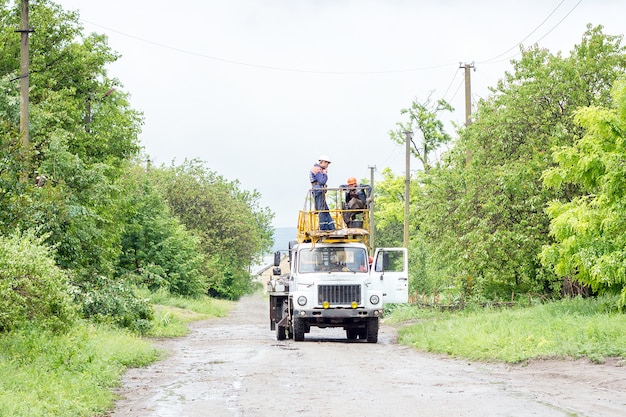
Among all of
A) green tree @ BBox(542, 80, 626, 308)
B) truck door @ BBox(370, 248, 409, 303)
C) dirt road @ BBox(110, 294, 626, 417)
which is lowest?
dirt road @ BBox(110, 294, 626, 417)

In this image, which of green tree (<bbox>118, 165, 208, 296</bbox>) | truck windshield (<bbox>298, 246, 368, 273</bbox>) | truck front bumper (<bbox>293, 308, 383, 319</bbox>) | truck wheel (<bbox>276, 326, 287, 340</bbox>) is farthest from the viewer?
green tree (<bbox>118, 165, 208, 296</bbox>)

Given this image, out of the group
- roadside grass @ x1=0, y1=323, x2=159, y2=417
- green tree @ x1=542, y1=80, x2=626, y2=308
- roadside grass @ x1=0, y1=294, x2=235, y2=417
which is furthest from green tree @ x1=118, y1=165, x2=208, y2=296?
green tree @ x1=542, y1=80, x2=626, y2=308

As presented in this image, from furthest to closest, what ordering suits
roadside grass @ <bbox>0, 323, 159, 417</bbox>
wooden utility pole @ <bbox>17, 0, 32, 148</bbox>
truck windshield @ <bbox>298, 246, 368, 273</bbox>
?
truck windshield @ <bbox>298, 246, 368, 273</bbox> < wooden utility pole @ <bbox>17, 0, 32, 148</bbox> < roadside grass @ <bbox>0, 323, 159, 417</bbox>

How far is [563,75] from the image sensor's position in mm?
28312

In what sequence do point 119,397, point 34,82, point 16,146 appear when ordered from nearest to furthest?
point 119,397, point 16,146, point 34,82

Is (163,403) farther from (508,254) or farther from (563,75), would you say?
(563,75)

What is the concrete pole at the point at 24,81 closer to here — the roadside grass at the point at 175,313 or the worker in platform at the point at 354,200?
the roadside grass at the point at 175,313

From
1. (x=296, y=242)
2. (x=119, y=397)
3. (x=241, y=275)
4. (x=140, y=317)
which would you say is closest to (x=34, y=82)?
(x=140, y=317)

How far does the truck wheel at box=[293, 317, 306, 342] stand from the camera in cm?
2492

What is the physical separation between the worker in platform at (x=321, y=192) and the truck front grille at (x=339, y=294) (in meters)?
1.85

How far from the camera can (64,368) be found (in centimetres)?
1425

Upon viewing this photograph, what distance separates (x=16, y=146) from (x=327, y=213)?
388 inches

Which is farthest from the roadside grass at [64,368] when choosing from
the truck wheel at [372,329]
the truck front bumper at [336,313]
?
the truck wheel at [372,329]

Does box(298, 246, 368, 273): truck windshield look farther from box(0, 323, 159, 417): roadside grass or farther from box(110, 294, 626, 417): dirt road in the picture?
box(0, 323, 159, 417): roadside grass
